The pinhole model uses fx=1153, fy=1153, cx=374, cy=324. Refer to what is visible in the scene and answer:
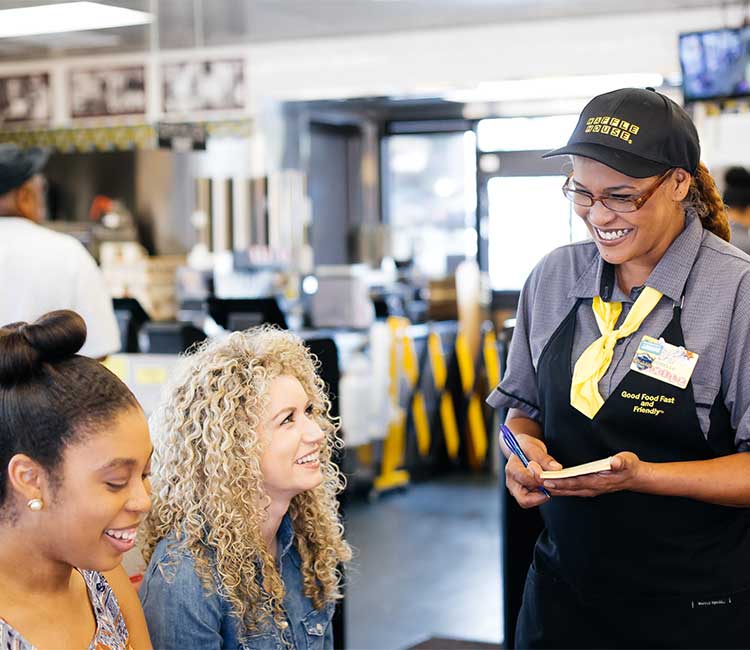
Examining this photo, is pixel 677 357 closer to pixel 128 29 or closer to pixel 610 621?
pixel 610 621

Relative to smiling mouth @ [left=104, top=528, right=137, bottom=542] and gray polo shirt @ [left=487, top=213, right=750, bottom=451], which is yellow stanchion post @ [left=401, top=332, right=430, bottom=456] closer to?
gray polo shirt @ [left=487, top=213, right=750, bottom=451]

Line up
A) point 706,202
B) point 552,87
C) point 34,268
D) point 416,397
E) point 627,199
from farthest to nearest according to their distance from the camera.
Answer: point 552,87 → point 416,397 → point 34,268 → point 706,202 → point 627,199

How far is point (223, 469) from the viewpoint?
1.90 meters

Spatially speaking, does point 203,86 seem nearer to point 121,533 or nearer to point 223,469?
point 223,469

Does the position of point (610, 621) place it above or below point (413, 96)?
below

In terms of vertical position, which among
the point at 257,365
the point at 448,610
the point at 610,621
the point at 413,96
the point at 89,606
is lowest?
the point at 448,610

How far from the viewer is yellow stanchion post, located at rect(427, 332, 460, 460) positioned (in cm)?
767

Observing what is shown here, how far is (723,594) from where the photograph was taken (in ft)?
6.25

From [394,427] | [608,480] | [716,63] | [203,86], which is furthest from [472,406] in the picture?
[608,480]

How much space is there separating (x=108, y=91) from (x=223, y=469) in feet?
23.6

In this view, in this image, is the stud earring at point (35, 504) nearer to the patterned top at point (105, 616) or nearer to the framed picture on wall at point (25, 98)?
the patterned top at point (105, 616)

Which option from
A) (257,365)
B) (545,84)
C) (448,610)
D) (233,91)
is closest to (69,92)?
(233,91)

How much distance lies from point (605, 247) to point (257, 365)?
2.06 feet

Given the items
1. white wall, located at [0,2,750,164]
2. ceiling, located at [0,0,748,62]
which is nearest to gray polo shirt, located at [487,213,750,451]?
ceiling, located at [0,0,748,62]
